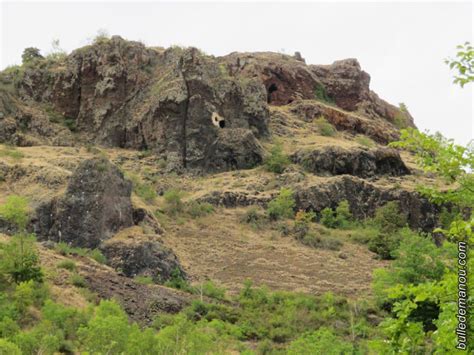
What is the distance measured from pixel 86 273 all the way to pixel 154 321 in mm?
3966

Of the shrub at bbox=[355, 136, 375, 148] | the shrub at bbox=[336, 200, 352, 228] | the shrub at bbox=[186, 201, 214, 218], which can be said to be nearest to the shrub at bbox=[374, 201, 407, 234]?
the shrub at bbox=[336, 200, 352, 228]

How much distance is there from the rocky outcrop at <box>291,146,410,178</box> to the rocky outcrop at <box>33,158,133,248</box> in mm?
16629

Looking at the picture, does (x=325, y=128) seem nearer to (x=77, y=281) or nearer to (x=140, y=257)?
(x=140, y=257)

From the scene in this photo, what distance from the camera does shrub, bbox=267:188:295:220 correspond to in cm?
3644

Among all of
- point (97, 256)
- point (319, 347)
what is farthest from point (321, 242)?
point (319, 347)

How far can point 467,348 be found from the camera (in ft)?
17.0

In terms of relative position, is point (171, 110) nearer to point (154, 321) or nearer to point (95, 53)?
point (95, 53)

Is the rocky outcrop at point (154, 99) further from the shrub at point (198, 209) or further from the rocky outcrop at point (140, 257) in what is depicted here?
the rocky outcrop at point (140, 257)

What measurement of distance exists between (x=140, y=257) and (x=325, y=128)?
86.4 ft

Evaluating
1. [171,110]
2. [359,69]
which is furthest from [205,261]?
[359,69]

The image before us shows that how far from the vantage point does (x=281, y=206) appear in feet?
120

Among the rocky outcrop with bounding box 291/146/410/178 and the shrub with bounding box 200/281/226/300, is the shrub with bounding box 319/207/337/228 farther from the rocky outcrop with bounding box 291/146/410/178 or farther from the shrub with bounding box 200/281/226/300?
the shrub with bounding box 200/281/226/300

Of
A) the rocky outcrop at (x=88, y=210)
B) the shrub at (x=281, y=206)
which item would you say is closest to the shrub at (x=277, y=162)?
the shrub at (x=281, y=206)

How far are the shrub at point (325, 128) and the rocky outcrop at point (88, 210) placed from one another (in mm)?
23493
